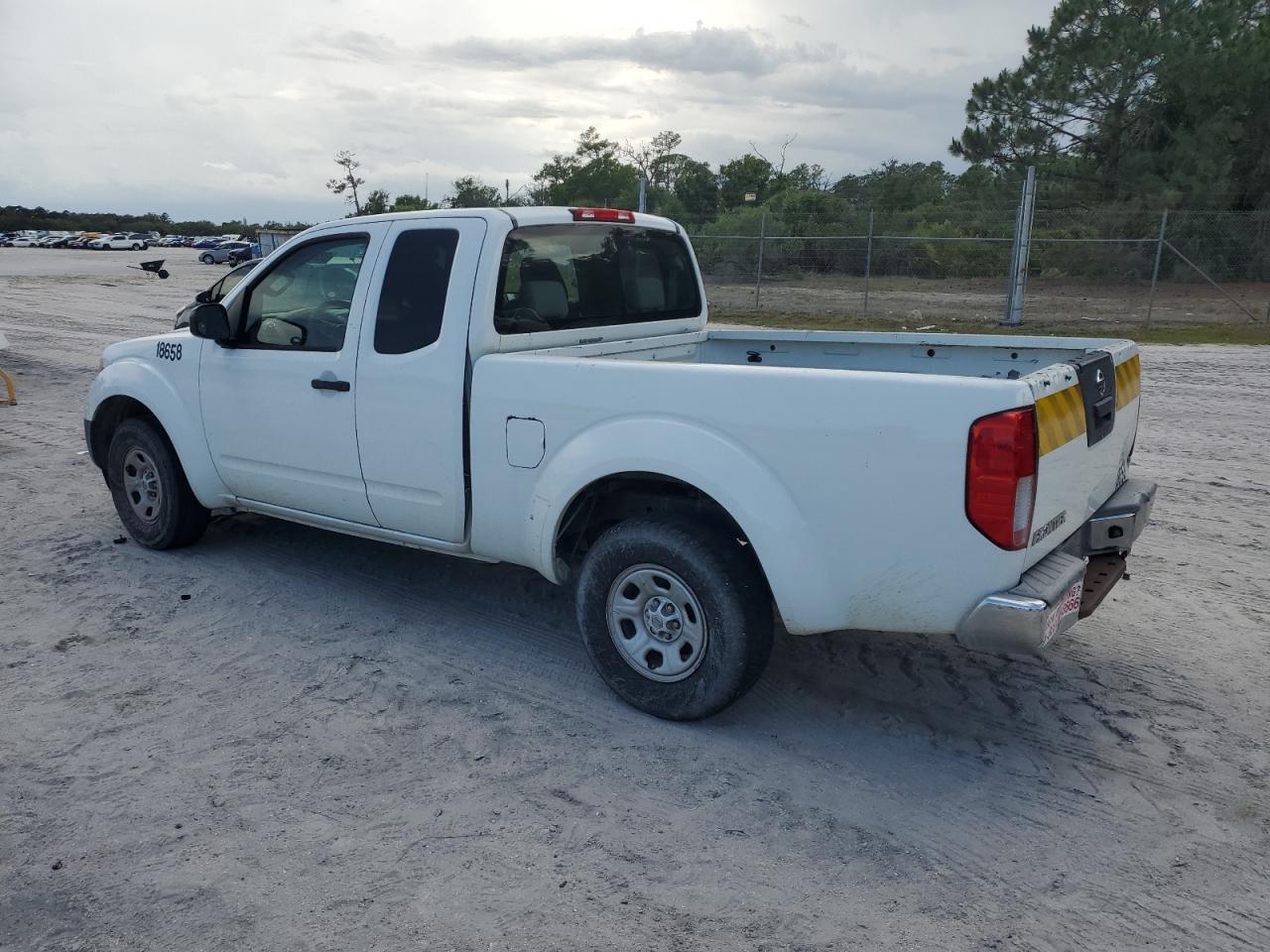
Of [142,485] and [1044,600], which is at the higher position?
[1044,600]

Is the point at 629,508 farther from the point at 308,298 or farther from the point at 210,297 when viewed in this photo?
the point at 210,297

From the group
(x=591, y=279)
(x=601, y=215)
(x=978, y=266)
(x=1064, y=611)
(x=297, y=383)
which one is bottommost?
(x=1064, y=611)

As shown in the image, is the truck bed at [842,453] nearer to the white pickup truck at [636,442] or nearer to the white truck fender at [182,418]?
the white pickup truck at [636,442]

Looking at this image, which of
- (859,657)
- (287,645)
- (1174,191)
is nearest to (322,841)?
(287,645)

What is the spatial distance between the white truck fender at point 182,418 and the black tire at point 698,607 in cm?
258

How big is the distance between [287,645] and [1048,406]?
3435 mm

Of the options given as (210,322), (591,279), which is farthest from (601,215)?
(210,322)

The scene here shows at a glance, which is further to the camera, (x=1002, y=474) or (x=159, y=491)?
(x=159, y=491)

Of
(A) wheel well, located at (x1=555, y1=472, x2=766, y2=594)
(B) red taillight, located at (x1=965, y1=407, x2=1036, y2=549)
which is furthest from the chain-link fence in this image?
(B) red taillight, located at (x1=965, y1=407, x2=1036, y2=549)

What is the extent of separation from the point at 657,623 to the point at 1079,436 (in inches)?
66.0

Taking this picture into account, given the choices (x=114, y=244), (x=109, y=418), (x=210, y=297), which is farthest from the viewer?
(x=114, y=244)

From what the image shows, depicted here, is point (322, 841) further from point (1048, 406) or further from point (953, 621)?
point (1048, 406)

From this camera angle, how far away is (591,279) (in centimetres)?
518

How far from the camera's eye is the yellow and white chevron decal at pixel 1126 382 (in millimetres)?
4262
